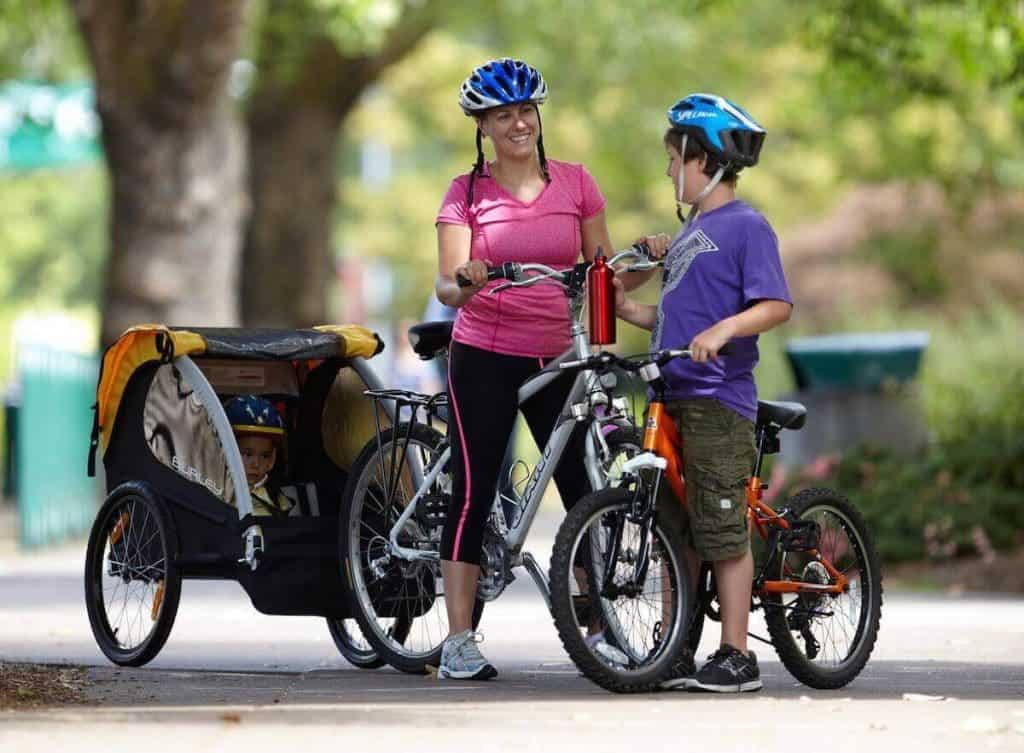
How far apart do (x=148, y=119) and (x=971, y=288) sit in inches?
640

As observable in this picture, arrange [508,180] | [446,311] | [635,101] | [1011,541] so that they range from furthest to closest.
→ 1. [635,101]
2. [446,311]
3. [1011,541]
4. [508,180]

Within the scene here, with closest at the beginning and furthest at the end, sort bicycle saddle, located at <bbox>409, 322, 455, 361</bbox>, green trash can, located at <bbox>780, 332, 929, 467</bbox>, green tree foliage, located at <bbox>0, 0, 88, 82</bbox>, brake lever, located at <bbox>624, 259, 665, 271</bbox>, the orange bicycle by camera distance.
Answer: the orange bicycle, brake lever, located at <bbox>624, 259, 665, 271</bbox>, bicycle saddle, located at <bbox>409, 322, 455, 361</bbox>, green trash can, located at <bbox>780, 332, 929, 467</bbox>, green tree foliage, located at <bbox>0, 0, 88, 82</bbox>

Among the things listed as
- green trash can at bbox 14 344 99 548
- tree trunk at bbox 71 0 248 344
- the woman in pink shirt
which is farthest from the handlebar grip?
tree trunk at bbox 71 0 248 344

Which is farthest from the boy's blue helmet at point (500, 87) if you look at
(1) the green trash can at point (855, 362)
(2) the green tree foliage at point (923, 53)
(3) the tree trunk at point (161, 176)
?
(3) the tree trunk at point (161, 176)

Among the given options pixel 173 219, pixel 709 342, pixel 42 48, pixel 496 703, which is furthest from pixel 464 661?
pixel 42 48

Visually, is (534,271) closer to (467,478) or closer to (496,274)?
(496,274)

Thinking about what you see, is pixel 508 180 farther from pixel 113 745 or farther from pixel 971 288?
pixel 971 288

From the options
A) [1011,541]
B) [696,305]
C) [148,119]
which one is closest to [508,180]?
[696,305]

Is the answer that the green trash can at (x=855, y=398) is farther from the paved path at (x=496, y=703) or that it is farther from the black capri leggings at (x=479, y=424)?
the black capri leggings at (x=479, y=424)

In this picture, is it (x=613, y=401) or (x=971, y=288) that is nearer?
(x=613, y=401)

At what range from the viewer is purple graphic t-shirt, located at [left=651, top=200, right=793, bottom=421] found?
809 centimetres

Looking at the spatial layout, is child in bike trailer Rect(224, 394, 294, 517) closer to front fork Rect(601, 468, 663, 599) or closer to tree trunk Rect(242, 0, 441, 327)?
front fork Rect(601, 468, 663, 599)

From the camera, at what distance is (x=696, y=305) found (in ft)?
26.8

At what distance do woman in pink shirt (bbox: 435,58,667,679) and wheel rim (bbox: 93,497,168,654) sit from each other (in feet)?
4.12
